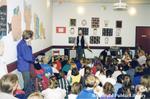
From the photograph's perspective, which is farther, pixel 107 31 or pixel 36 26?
pixel 107 31

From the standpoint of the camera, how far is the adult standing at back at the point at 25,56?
23.4 feet

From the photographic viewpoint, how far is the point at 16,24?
754cm

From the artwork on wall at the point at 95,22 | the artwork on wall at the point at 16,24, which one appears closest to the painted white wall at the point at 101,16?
the artwork on wall at the point at 95,22

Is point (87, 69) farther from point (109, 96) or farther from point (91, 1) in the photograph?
point (91, 1)

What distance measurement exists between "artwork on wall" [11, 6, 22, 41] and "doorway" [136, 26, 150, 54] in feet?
32.0

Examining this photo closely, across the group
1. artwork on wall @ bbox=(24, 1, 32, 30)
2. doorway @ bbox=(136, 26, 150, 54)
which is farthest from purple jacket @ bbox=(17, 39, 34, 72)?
doorway @ bbox=(136, 26, 150, 54)

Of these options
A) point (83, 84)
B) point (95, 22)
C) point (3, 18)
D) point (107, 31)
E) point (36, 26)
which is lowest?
point (83, 84)

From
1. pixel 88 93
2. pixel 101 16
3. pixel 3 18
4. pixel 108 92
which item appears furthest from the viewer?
pixel 101 16

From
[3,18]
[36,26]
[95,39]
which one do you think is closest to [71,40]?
[95,39]

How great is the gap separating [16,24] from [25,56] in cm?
85

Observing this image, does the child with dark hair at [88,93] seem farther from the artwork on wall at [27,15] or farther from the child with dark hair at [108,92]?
the artwork on wall at [27,15]

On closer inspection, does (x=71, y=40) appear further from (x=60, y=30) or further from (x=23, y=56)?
(x=23, y=56)

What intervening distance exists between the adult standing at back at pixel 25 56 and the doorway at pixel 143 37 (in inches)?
402

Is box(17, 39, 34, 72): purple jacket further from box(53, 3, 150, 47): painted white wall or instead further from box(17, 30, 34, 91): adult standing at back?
box(53, 3, 150, 47): painted white wall
